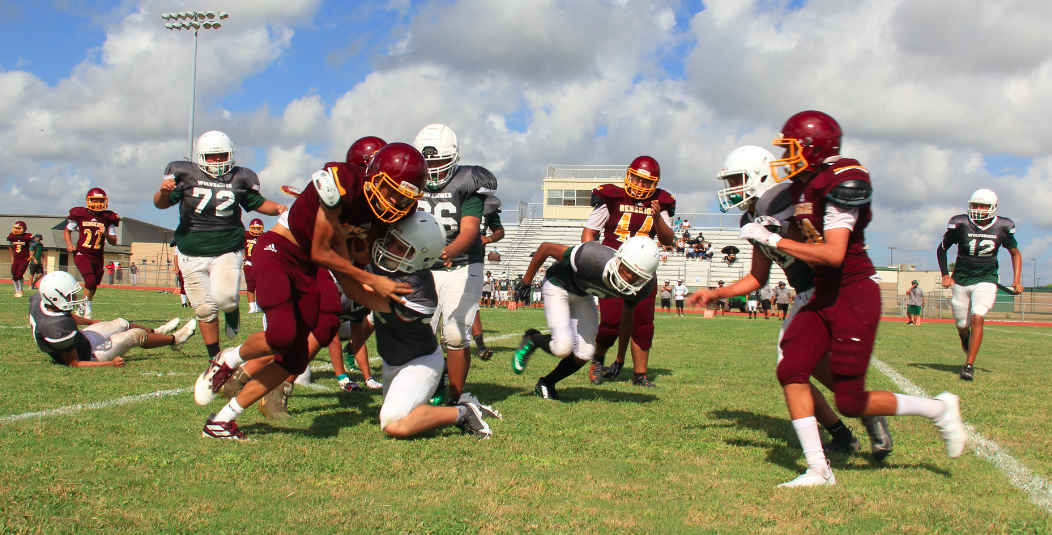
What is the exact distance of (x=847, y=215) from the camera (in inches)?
131

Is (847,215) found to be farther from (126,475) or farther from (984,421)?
(126,475)

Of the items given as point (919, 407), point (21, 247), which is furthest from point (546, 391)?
point (21, 247)

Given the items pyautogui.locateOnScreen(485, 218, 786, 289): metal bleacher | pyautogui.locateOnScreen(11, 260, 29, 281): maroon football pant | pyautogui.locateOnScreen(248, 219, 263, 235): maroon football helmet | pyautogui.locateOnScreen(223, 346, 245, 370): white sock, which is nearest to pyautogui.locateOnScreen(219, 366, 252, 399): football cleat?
pyautogui.locateOnScreen(223, 346, 245, 370): white sock

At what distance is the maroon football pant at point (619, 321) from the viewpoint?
20.3 ft

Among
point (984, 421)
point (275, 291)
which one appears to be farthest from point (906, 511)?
point (275, 291)

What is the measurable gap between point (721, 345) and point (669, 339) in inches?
43.0

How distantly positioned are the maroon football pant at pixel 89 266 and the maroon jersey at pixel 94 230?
2.9 inches

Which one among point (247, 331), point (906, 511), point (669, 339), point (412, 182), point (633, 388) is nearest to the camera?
Answer: point (906, 511)

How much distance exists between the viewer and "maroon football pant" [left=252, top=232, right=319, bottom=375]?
13.0ft

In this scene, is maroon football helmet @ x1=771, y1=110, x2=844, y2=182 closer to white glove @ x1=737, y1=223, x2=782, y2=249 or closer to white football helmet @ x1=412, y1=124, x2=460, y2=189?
white glove @ x1=737, y1=223, x2=782, y2=249

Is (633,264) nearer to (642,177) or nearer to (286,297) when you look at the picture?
(642,177)

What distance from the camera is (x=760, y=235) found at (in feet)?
11.1

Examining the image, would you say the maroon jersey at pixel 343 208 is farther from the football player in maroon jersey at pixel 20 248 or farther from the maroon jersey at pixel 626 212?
the football player in maroon jersey at pixel 20 248

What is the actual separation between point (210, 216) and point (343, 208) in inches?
128
